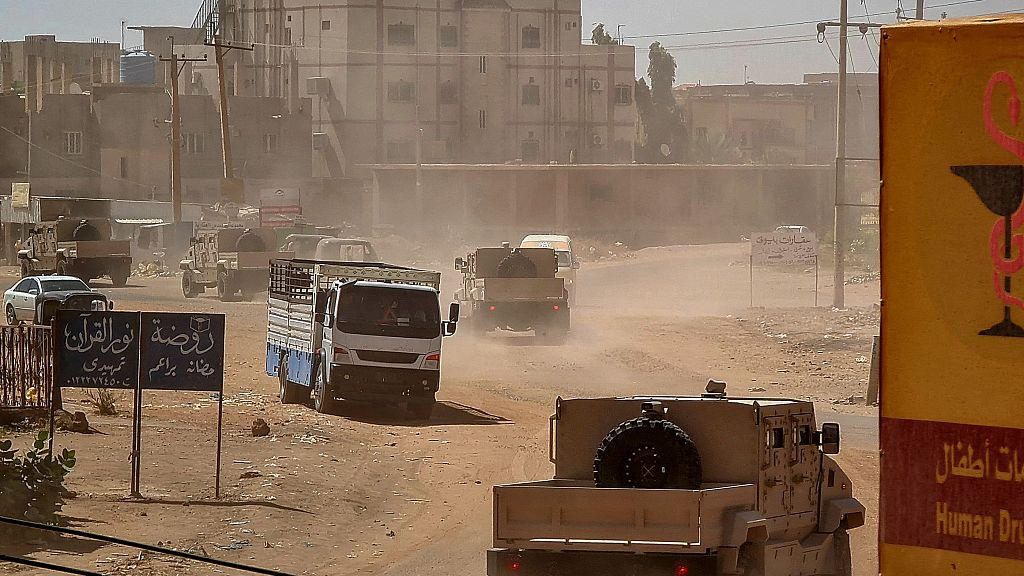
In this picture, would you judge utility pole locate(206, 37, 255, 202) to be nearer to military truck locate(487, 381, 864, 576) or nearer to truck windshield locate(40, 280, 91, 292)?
truck windshield locate(40, 280, 91, 292)

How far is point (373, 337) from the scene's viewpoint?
21.5 meters

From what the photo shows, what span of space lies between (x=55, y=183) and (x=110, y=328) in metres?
80.7

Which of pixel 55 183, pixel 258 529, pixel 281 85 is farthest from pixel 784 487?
pixel 281 85

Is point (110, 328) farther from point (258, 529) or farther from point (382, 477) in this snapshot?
point (382, 477)

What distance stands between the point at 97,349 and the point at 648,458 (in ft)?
23.0

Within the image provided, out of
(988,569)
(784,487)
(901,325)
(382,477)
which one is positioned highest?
(901,325)

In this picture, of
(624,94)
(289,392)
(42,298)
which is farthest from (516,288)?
(624,94)

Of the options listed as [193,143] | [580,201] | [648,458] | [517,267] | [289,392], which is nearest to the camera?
[648,458]

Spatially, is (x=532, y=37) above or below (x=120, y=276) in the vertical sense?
above

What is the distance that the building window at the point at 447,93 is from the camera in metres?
101

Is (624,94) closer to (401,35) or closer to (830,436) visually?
(401,35)

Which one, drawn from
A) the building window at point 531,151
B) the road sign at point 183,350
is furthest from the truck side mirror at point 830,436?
the building window at point 531,151

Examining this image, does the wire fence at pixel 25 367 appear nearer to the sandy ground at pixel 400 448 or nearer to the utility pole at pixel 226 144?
the sandy ground at pixel 400 448

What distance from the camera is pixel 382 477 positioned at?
1700 cm
